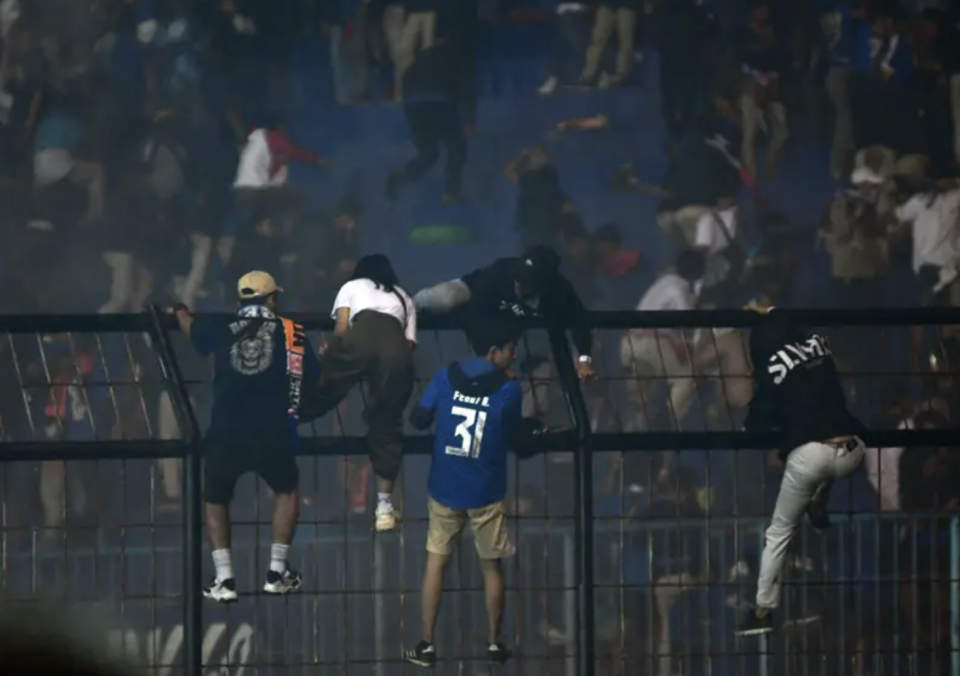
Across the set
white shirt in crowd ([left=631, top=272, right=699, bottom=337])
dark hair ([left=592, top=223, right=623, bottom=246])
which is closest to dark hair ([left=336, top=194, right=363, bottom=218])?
dark hair ([left=592, top=223, right=623, bottom=246])

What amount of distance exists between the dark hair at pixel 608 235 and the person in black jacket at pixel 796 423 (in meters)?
7.35

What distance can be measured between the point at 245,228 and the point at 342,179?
0.84 meters

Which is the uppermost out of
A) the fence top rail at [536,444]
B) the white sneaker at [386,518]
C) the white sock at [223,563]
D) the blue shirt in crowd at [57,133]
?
the blue shirt in crowd at [57,133]

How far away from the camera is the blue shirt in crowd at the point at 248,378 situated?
5.55m

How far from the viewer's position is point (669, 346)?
40.3 ft

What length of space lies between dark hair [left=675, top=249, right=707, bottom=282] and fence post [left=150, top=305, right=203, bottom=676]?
794 cm

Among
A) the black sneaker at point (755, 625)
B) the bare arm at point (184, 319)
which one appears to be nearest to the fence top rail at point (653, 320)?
the bare arm at point (184, 319)

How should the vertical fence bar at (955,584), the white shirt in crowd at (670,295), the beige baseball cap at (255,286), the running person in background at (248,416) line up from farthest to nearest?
the white shirt in crowd at (670,295)
the vertical fence bar at (955,584)
the beige baseball cap at (255,286)
the running person in background at (248,416)

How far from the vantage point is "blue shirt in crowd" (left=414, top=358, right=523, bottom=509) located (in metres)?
5.63

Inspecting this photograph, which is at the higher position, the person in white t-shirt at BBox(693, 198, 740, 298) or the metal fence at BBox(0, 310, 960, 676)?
the person in white t-shirt at BBox(693, 198, 740, 298)

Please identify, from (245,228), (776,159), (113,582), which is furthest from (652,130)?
(113,582)

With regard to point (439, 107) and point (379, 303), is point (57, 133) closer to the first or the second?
point (439, 107)

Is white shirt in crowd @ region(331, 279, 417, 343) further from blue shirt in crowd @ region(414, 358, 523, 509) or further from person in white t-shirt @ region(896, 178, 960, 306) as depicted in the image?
person in white t-shirt @ region(896, 178, 960, 306)

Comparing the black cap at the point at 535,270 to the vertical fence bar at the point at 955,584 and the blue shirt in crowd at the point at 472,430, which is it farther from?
the vertical fence bar at the point at 955,584
